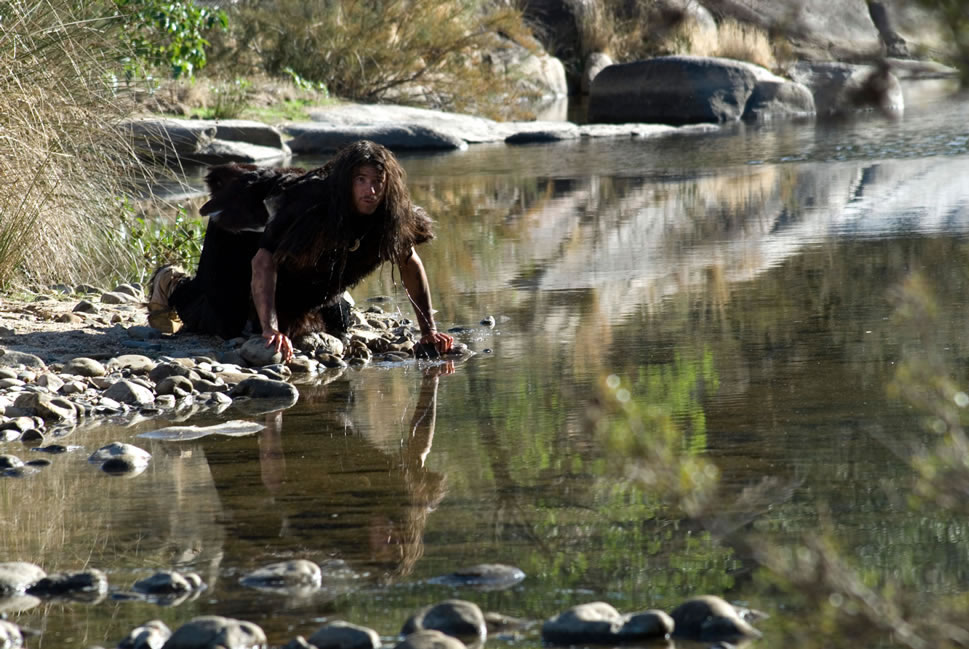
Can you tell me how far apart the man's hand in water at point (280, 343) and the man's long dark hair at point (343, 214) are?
→ 31cm

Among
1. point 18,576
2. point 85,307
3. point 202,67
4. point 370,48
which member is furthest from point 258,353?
point 370,48

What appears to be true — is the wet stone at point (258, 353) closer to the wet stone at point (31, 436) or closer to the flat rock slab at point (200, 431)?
the flat rock slab at point (200, 431)

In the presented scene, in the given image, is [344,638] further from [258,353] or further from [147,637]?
[258,353]

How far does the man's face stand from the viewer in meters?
5.59

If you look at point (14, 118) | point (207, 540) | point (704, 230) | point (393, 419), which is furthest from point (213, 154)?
point (207, 540)

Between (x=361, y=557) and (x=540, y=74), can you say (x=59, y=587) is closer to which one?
(x=361, y=557)

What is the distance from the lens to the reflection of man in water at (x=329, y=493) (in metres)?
3.46

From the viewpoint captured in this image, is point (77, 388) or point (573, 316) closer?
point (77, 388)

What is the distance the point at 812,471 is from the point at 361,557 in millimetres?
1311

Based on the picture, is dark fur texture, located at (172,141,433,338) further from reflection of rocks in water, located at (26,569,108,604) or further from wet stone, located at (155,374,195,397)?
reflection of rocks in water, located at (26,569,108,604)

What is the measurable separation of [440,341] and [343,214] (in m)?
0.77

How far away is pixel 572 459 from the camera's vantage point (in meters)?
4.18

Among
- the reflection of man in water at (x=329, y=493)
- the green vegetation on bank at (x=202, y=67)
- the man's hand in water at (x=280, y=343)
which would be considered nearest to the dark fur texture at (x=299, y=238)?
the man's hand in water at (x=280, y=343)

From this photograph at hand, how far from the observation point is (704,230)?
385 inches
